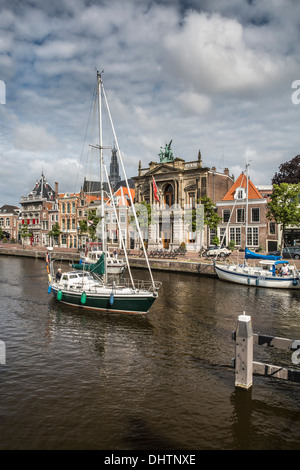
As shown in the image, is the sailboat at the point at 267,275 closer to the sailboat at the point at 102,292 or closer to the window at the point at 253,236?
the sailboat at the point at 102,292

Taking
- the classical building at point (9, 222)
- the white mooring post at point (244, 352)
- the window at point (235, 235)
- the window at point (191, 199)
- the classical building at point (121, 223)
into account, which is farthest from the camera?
the classical building at point (9, 222)

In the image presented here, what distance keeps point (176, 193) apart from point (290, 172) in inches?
924

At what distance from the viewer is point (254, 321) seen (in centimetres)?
2014

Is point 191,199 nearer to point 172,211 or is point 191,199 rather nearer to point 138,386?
point 172,211

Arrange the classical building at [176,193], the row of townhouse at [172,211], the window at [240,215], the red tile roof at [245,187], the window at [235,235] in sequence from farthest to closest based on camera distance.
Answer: the classical building at [176,193] → the window at [235,235] → the window at [240,215] → the red tile roof at [245,187] → the row of townhouse at [172,211]

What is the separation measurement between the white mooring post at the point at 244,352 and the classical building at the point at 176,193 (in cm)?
4503

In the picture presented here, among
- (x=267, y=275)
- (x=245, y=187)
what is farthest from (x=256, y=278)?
(x=245, y=187)

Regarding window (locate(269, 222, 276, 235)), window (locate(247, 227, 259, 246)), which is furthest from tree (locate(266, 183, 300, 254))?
window (locate(247, 227, 259, 246))

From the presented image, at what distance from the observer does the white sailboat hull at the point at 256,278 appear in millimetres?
31000

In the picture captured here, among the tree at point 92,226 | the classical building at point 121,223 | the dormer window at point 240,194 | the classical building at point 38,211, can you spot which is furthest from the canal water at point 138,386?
the classical building at point 38,211

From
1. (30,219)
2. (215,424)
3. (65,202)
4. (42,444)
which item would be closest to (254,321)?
(215,424)

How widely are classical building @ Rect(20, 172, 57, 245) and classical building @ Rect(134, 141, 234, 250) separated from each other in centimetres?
3465

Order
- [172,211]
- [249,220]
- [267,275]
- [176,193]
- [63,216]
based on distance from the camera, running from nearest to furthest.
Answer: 1. [267,275]
2. [249,220]
3. [176,193]
4. [172,211]
5. [63,216]

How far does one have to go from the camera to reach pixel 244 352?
10789 mm
